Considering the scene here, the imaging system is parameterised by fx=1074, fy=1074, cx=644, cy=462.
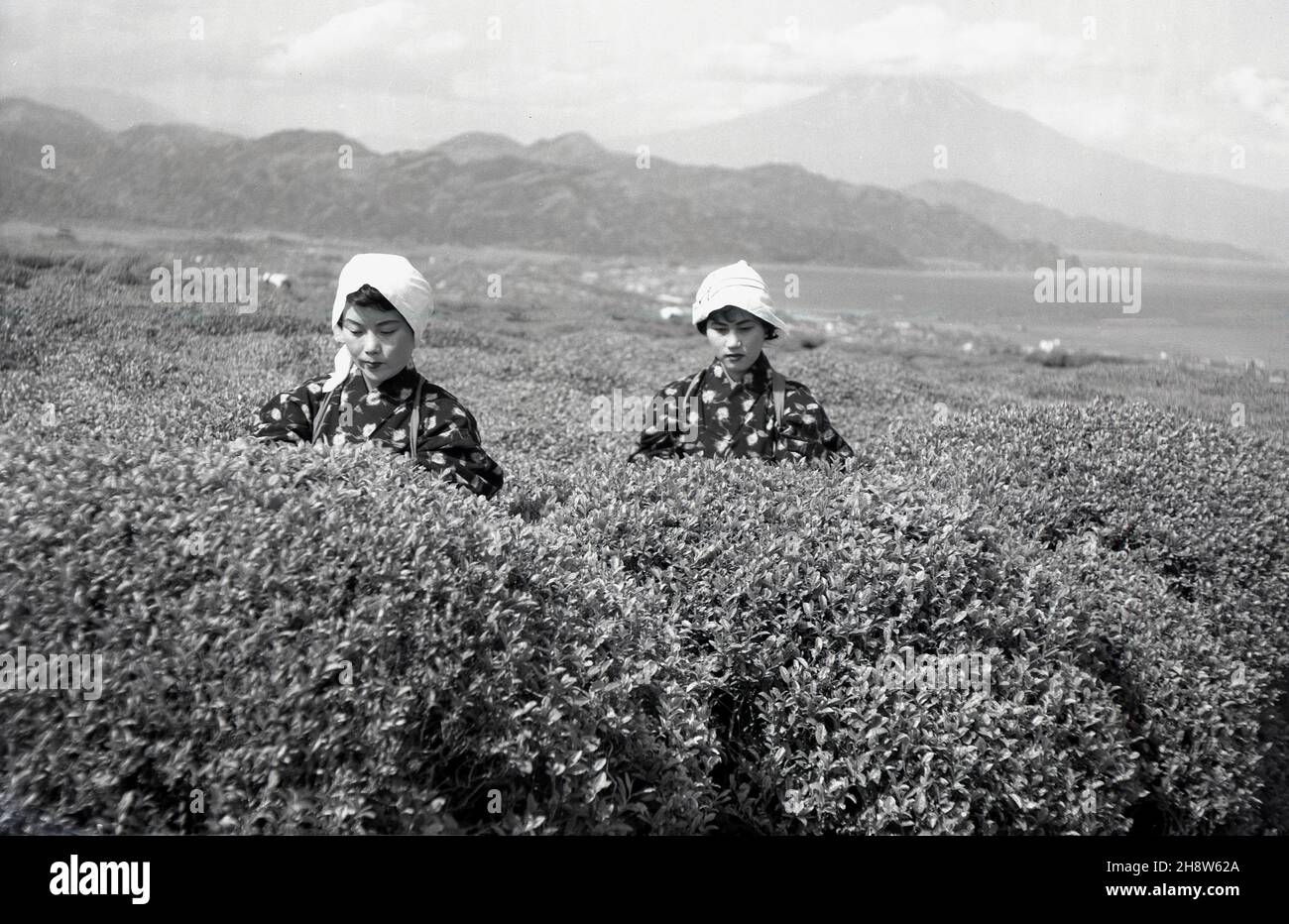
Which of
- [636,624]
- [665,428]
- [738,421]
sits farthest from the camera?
[665,428]

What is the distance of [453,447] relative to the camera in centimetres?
574

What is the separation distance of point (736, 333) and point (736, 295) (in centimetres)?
31

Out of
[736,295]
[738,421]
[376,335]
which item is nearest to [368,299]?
[376,335]

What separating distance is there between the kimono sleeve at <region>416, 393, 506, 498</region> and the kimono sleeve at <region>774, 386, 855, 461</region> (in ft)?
7.42

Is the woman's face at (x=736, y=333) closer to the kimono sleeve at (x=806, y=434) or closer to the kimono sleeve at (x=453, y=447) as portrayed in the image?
the kimono sleeve at (x=806, y=434)

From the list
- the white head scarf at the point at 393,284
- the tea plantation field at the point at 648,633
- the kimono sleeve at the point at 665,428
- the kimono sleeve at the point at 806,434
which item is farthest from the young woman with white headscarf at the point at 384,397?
the kimono sleeve at the point at 806,434

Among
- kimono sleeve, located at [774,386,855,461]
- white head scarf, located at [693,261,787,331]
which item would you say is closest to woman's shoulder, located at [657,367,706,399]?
white head scarf, located at [693,261,787,331]

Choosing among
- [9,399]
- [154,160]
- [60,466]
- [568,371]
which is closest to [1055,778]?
[60,466]

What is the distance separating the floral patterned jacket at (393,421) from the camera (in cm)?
573

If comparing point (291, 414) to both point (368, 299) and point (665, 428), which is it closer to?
point (368, 299)

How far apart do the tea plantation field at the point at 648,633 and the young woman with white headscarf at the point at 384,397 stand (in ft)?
1.34

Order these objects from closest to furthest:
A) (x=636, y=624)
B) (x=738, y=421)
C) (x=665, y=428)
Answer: (x=636, y=624)
(x=738, y=421)
(x=665, y=428)

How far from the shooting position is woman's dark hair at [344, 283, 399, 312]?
5.61 meters
